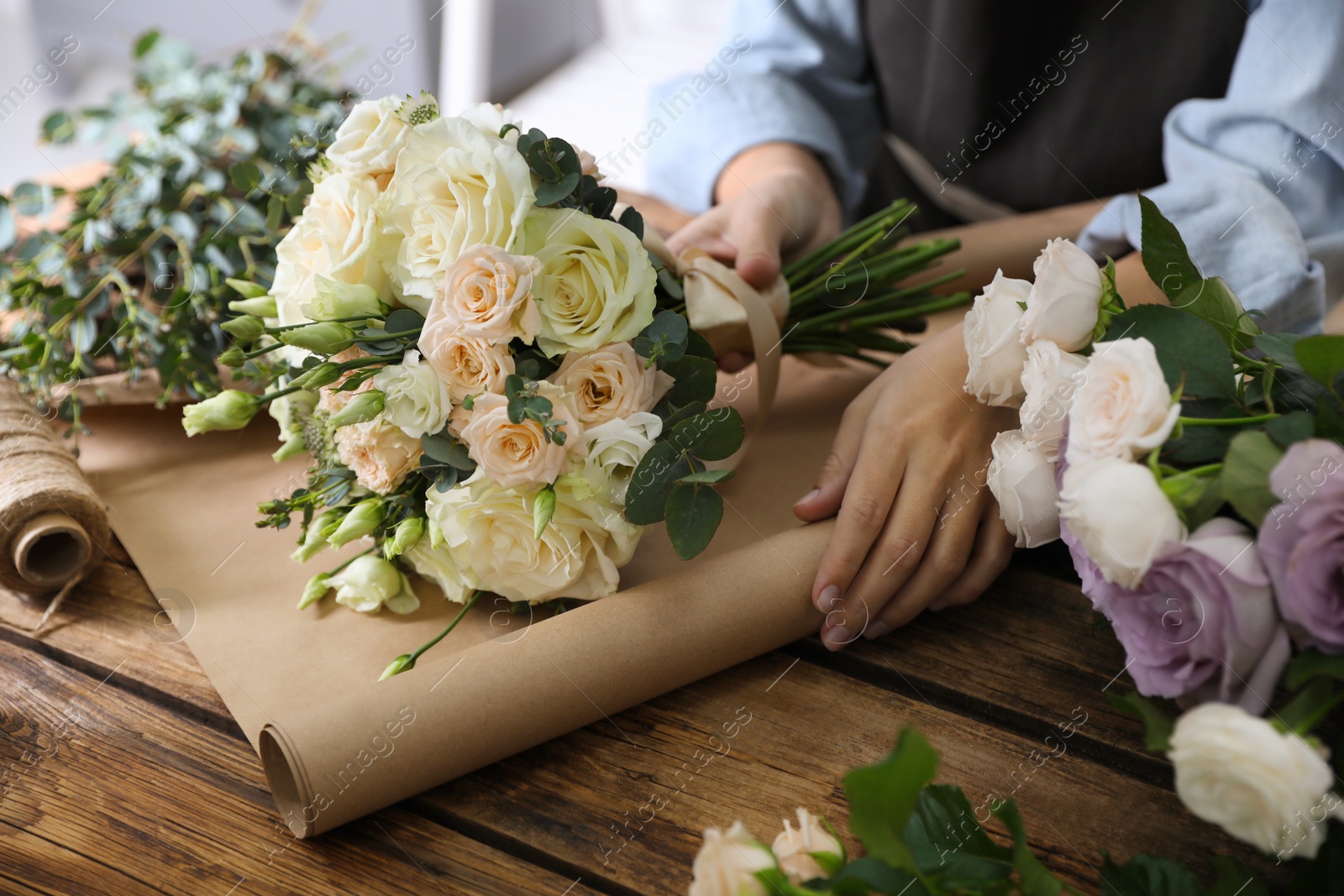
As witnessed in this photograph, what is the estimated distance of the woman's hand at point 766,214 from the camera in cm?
87

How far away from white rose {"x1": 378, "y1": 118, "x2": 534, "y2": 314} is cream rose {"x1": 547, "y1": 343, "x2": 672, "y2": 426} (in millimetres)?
93

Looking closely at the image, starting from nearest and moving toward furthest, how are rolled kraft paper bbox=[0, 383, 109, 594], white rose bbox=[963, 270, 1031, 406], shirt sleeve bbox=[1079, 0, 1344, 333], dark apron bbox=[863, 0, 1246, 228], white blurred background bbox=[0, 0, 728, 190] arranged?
white rose bbox=[963, 270, 1031, 406]
rolled kraft paper bbox=[0, 383, 109, 594]
shirt sleeve bbox=[1079, 0, 1344, 333]
dark apron bbox=[863, 0, 1246, 228]
white blurred background bbox=[0, 0, 728, 190]

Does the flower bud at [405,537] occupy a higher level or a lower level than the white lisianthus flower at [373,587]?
higher

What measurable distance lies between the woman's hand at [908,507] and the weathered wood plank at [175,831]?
279 millimetres

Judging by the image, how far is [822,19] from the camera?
3.88ft

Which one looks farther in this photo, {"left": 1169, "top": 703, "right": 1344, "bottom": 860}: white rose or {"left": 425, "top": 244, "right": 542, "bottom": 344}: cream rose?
{"left": 425, "top": 244, "right": 542, "bottom": 344}: cream rose

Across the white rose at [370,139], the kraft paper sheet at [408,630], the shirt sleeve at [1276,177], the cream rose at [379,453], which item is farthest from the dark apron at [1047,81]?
the cream rose at [379,453]

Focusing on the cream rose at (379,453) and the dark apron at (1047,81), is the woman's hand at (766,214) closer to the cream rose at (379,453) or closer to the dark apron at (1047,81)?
the dark apron at (1047,81)

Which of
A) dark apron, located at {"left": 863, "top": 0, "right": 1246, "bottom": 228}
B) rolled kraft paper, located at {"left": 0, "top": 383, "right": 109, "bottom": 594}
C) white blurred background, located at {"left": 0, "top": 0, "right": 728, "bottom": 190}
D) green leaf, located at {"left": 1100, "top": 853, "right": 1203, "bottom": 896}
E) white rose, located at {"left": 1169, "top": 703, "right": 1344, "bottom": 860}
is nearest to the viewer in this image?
white rose, located at {"left": 1169, "top": 703, "right": 1344, "bottom": 860}

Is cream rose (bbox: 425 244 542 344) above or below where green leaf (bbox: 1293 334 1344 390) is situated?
above

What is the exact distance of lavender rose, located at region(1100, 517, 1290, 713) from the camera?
0.40 m

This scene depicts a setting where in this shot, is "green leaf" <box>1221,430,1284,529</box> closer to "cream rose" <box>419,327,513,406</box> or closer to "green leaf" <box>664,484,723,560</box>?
"green leaf" <box>664,484,723,560</box>

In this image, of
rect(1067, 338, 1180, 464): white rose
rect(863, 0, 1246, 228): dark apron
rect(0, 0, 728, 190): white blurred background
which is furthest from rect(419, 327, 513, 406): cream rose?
rect(0, 0, 728, 190): white blurred background

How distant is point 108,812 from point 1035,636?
632 millimetres
